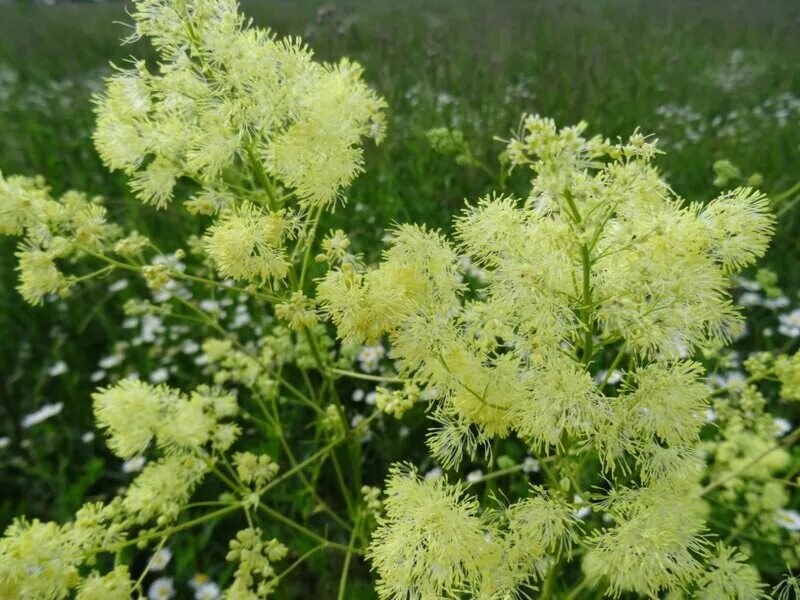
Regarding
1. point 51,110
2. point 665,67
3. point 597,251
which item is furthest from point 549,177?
point 51,110

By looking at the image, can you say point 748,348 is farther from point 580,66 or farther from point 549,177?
point 549,177

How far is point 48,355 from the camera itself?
7.70 feet

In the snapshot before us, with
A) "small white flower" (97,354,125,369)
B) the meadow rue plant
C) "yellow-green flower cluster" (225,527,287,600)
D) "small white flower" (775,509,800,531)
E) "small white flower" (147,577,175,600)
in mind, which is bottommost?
"small white flower" (97,354,125,369)

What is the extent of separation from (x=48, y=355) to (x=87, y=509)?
155cm

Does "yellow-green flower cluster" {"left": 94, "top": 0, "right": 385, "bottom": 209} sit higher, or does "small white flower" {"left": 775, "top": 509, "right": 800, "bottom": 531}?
"yellow-green flower cluster" {"left": 94, "top": 0, "right": 385, "bottom": 209}

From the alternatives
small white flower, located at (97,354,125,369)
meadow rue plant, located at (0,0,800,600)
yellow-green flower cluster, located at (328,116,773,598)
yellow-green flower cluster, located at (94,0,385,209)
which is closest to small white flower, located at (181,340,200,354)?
small white flower, located at (97,354,125,369)

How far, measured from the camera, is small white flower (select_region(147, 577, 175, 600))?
1.66m

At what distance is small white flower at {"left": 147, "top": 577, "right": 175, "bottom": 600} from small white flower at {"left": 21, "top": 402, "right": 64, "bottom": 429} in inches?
26.8

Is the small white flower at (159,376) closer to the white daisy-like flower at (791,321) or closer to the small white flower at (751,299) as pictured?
the small white flower at (751,299)

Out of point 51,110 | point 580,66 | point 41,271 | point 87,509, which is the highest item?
point 580,66

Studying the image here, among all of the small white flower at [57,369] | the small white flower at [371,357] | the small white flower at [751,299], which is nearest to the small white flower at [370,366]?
the small white flower at [371,357]

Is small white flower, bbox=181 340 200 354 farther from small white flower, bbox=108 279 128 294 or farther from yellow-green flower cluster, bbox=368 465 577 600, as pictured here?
yellow-green flower cluster, bbox=368 465 577 600

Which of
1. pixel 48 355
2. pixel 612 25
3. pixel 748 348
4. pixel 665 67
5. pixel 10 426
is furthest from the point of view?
pixel 612 25

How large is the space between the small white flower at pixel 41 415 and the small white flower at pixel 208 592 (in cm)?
78
